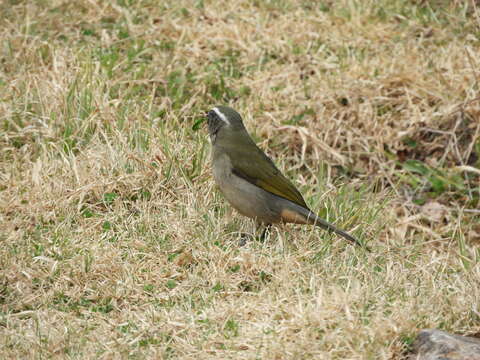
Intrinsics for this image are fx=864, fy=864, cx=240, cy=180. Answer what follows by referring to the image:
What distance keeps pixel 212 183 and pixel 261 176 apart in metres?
0.62

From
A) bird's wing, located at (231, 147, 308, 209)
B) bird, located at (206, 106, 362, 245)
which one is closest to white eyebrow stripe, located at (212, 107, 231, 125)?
bird, located at (206, 106, 362, 245)

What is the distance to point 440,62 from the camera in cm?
861

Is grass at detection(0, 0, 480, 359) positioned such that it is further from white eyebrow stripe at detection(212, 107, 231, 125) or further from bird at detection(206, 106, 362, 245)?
white eyebrow stripe at detection(212, 107, 231, 125)

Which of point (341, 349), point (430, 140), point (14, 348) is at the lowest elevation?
point (430, 140)

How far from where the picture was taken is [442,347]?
13.9 feet

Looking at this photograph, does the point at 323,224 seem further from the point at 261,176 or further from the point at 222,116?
the point at 222,116

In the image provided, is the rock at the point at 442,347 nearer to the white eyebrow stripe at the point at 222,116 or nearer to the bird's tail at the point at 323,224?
the bird's tail at the point at 323,224

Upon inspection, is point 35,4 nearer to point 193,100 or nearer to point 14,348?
point 193,100

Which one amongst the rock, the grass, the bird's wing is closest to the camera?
the rock

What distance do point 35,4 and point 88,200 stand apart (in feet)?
10.8

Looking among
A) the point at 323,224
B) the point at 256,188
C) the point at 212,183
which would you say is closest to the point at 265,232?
the point at 256,188

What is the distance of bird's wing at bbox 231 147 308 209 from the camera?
602 cm

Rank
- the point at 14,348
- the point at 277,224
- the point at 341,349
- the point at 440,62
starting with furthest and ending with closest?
the point at 440,62
the point at 277,224
the point at 14,348
the point at 341,349

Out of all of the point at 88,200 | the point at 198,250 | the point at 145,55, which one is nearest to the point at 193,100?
the point at 145,55
